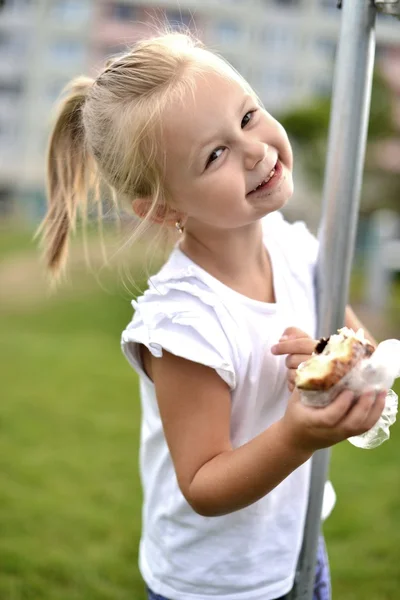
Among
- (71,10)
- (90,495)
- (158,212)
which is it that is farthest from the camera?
(71,10)

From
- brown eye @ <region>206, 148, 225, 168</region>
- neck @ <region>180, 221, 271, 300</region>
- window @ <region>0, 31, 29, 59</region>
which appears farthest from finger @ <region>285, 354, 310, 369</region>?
window @ <region>0, 31, 29, 59</region>

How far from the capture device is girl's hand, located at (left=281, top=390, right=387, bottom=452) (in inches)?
25.8

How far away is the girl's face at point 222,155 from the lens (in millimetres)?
837

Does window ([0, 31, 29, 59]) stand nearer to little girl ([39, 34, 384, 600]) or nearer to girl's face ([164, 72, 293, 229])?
little girl ([39, 34, 384, 600])

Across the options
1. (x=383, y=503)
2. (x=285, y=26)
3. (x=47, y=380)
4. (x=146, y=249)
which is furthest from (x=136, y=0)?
(x=146, y=249)

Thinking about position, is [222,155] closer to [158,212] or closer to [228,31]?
[158,212]

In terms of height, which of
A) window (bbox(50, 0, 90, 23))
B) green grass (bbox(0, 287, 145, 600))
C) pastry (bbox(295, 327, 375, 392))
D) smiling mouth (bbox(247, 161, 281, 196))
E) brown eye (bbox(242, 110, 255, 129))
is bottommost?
window (bbox(50, 0, 90, 23))

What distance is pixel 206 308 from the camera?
0.87m

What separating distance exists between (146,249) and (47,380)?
8.70 ft

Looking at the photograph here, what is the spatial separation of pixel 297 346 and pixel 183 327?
12 cm

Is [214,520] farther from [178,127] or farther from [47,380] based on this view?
[47,380]

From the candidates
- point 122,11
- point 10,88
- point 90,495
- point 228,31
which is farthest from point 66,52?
point 90,495

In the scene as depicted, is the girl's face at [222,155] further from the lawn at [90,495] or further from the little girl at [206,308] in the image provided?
the lawn at [90,495]

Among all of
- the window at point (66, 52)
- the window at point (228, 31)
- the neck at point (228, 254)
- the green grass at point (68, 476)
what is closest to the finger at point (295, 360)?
the neck at point (228, 254)
